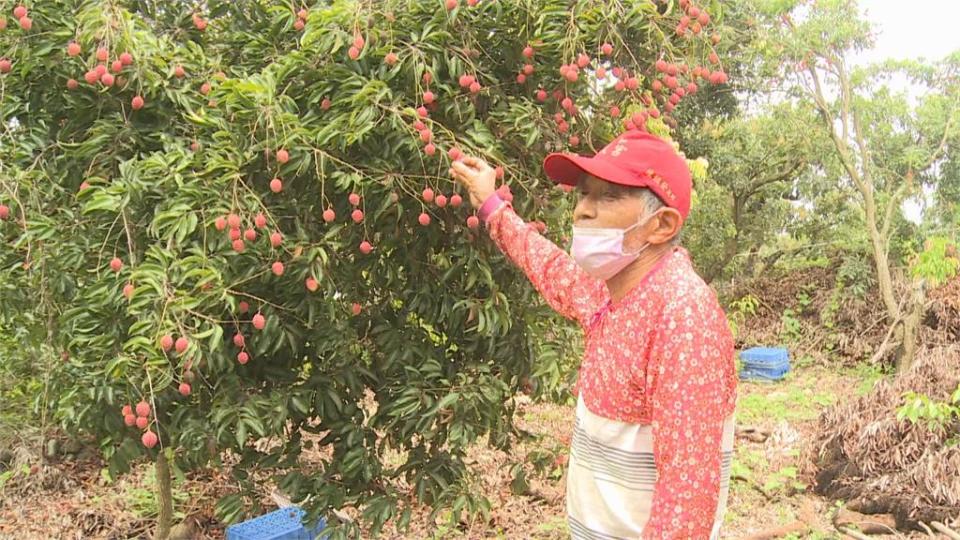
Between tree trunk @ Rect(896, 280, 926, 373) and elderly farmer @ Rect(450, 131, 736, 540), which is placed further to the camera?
tree trunk @ Rect(896, 280, 926, 373)

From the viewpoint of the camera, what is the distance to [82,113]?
2.53 m

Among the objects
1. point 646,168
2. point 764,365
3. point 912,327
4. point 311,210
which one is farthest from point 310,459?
point 912,327

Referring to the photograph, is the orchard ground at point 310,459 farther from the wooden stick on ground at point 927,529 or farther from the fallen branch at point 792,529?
the wooden stick on ground at point 927,529

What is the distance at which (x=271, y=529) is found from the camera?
11.9 ft

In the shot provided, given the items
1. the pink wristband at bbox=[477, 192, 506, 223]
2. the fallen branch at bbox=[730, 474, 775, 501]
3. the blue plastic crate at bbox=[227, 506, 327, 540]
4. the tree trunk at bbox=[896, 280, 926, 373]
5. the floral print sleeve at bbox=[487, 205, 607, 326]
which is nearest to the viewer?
the floral print sleeve at bbox=[487, 205, 607, 326]

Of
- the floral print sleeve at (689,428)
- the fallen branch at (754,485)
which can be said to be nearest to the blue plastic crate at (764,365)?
the fallen branch at (754,485)

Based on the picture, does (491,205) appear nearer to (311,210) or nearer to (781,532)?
(311,210)

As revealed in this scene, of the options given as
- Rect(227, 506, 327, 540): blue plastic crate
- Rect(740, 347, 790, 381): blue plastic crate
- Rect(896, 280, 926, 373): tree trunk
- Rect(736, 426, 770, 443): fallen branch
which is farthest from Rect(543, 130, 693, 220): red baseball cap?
Rect(740, 347, 790, 381): blue plastic crate

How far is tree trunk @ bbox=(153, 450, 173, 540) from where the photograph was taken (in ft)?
11.8

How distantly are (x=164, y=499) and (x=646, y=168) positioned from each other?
10.2ft

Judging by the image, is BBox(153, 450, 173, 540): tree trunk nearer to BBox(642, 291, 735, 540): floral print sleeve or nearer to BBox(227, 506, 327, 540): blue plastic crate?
BBox(227, 506, 327, 540): blue plastic crate

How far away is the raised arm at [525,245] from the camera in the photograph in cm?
201

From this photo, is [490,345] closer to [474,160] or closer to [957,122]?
[474,160]

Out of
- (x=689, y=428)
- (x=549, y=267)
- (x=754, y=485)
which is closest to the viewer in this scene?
(x=689, y=428)
